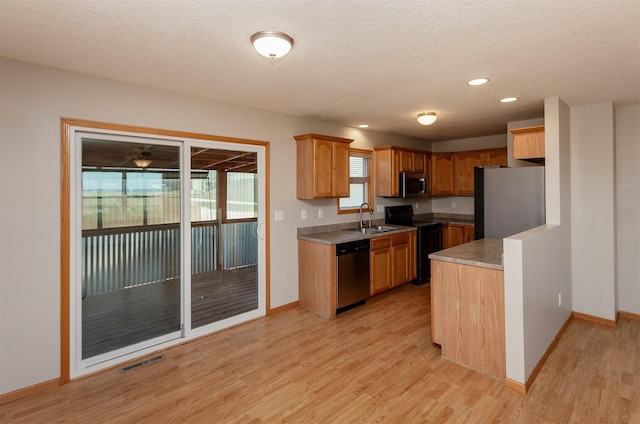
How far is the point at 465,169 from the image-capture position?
5973 mm

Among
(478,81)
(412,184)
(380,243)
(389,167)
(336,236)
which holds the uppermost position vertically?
(478,81)

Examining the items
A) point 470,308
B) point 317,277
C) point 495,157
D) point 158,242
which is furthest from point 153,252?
point 495,157

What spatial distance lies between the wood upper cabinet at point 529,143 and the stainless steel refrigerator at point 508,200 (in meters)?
0.15

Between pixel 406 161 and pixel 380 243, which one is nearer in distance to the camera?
pixel 380 243

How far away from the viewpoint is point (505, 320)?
101 inches

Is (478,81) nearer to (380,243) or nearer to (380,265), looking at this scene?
(380,243)

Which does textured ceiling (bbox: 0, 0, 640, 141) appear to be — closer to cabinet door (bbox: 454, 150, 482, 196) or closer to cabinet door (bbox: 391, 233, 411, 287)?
cabinet door (bbox: 391, 233, 411, 287)

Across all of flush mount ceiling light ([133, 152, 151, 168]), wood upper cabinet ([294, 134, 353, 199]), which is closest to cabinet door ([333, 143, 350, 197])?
wood upper cabinet ([294, 134, 353, 199])

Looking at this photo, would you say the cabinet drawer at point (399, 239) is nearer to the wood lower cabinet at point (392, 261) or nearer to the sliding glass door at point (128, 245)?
the wood lower cabinet at point (392, 261)

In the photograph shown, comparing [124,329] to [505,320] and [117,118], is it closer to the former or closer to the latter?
[117,118]

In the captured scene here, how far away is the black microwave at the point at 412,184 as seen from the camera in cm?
544

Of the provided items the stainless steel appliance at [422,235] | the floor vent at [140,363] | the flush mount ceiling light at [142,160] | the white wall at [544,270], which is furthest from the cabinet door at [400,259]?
the flush mount ceiling light at [142,160]

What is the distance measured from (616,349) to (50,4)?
16.4 ft

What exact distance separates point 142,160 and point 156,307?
146 cm
